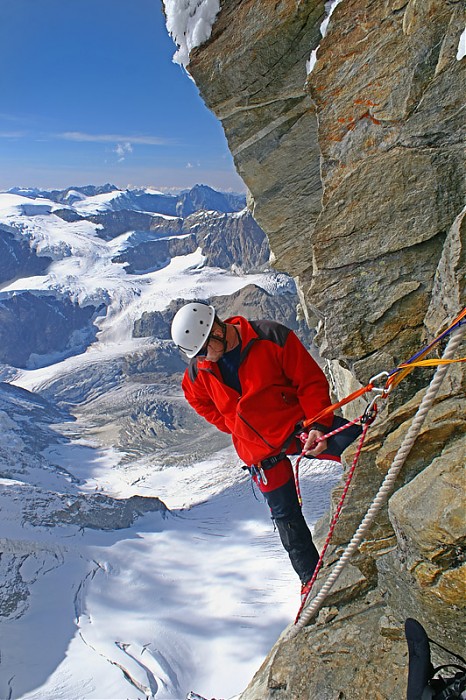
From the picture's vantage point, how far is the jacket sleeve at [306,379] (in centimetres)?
530

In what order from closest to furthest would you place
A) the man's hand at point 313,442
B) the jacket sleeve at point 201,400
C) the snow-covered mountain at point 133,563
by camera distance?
the man's hand at point 313,442, the jacket sleeve at point 201,400, the snow-covered mountain at point 133,563

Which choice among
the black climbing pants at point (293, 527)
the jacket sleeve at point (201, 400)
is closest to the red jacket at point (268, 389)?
the jacket sleeve at point (201, 400)

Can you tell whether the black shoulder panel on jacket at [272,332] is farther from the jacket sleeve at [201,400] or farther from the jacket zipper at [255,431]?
the jacket sleeve at [201,400]

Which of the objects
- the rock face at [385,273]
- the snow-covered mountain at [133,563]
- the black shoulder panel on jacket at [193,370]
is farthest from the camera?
the snow-covered mountain at [133,563]

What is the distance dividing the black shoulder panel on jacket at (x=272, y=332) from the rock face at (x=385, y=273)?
0.48 meters

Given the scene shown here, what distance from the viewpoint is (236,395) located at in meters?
5.58

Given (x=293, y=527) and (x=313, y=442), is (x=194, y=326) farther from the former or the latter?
(x=293, y=527)

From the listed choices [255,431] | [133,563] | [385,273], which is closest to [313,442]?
[255,431]

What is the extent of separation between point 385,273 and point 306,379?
1377 mm

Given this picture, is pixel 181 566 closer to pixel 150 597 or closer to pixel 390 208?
pixel 150 597

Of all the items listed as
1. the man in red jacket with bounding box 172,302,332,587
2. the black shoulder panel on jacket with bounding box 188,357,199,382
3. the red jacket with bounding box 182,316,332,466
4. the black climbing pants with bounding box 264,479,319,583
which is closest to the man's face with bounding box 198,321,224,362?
the man in red jacket with bounding box 172,302,332,587

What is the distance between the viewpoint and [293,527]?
19.3ft

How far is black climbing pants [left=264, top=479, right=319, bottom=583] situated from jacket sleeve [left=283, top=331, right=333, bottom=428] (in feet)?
3.65

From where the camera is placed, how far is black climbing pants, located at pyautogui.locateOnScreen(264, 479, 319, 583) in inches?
233
